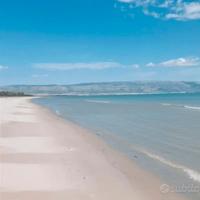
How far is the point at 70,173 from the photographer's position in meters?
9.90

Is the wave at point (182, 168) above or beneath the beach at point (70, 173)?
beneath

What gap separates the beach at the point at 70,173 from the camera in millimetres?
8062

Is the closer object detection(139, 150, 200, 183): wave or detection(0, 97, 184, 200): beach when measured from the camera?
detection(0, 97, 184, 200): beach

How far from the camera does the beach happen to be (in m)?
8.06

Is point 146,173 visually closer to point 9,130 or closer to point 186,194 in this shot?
point 186,194

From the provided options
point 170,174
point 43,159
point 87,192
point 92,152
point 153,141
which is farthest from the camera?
point 153,141

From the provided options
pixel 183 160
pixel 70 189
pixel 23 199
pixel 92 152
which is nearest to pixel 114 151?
pixel 92 152

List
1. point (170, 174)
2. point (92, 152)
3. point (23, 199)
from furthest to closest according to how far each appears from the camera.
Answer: point (92, 152) < point (170, 174) < point (23, 199)

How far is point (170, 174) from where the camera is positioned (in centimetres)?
1014

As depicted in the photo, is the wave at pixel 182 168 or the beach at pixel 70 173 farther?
the wave at pixel 182 168

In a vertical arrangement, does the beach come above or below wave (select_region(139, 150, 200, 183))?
above

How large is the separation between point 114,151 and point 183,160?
2935 millimetres

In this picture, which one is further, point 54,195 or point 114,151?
point 114,151

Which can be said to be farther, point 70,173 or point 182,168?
point 182,168
